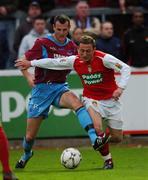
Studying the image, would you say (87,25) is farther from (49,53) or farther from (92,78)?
(92,78)

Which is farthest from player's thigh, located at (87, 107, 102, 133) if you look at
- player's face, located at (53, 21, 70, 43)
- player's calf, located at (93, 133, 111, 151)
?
player's face, located at (53, 21, 70, 43)

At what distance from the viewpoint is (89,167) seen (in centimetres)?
1180

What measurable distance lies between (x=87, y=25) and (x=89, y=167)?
5407 millimetres

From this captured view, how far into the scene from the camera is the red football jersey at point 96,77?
11297 mm

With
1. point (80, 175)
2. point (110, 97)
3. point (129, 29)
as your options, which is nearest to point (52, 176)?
point (80, 175)

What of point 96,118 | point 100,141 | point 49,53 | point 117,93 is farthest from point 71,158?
point 49,53

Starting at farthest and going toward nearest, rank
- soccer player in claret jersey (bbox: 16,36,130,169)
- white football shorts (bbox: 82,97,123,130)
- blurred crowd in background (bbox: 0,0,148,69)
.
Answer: blurred crowd in background (bbox: 0,0,148,69) < white football shorts (bbox: 82,97,123,130) < soccer player in claret jersey (bbox: 16,36,130,169)

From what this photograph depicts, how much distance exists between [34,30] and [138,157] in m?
4.10

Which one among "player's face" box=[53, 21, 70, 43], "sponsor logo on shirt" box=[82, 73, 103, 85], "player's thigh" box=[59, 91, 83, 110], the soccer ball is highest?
"player's face" box=[53, 21, 70, 43]

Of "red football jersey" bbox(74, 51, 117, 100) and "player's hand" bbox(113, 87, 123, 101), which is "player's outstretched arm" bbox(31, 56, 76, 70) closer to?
"red football jersey" bbox(74, 51, 117, 100)

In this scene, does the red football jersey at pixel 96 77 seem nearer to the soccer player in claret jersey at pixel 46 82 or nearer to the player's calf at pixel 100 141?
the soccer player in claret jersey at pixel 46 82

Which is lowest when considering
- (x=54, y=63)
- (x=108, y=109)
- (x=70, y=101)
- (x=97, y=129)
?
(x=97, y=129)

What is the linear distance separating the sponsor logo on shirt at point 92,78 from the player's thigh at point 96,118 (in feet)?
1.28

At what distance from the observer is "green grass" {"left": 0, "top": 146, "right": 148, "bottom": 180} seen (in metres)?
10.3
